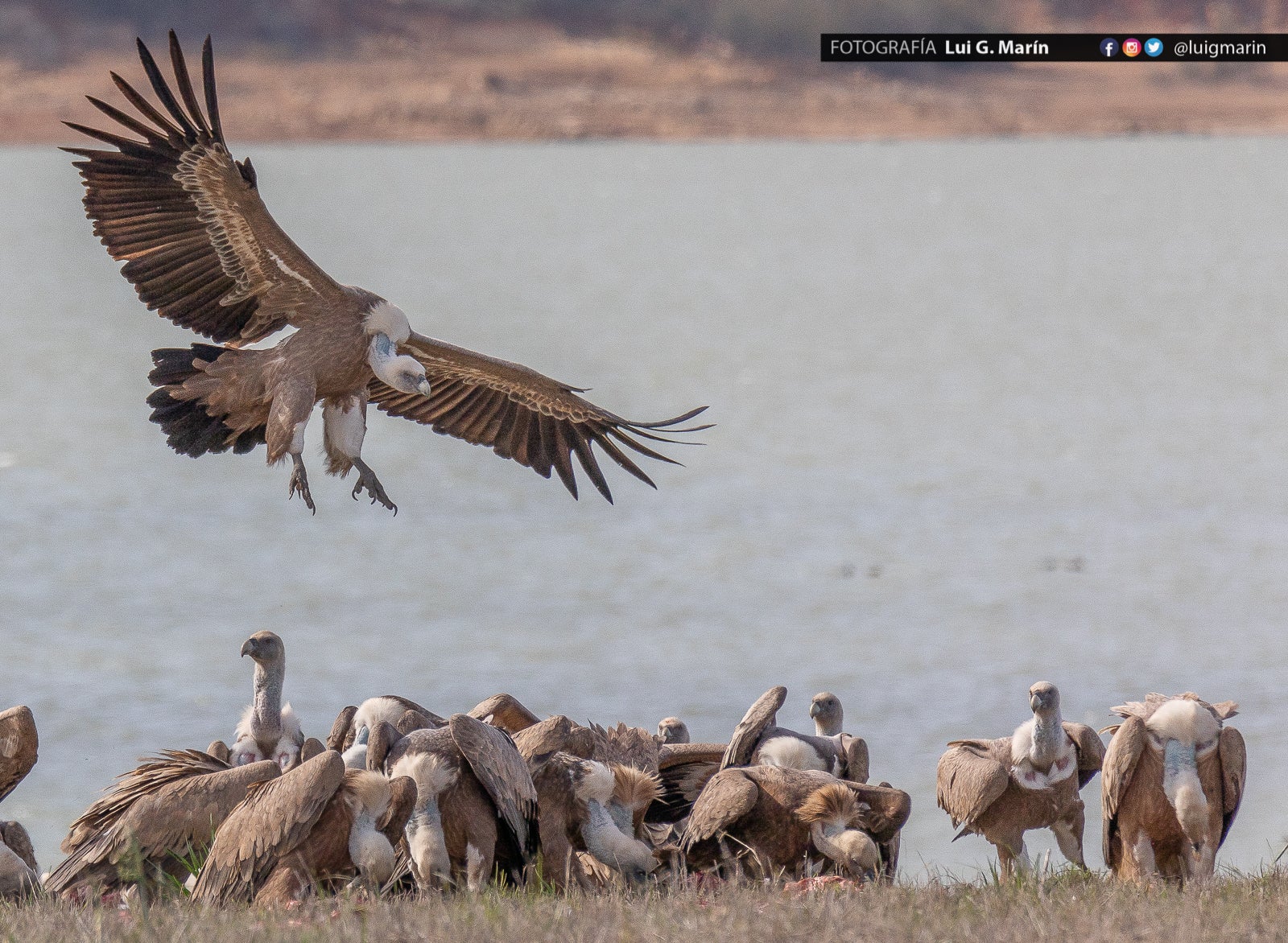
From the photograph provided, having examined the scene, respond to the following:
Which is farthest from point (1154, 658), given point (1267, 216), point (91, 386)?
point (1267, 216)

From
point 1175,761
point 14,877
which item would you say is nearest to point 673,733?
point 1175,761

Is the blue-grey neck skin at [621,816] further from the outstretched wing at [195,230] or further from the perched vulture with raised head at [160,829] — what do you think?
the outstretched wing at [195,230]

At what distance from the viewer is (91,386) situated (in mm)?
40688

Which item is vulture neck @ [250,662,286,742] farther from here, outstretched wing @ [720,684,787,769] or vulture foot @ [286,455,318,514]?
outstretched wing @ [720,684,787,769]

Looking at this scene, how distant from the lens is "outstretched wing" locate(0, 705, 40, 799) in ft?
25.5

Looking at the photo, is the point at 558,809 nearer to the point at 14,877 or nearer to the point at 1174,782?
the point at 14,877

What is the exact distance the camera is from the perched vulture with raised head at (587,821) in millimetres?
7398

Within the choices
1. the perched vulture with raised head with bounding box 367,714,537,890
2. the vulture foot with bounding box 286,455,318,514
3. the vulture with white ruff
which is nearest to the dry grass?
the perched vulture with raised head with bounding box 367,714,537,890

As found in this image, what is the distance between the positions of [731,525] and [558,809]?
18.2 m

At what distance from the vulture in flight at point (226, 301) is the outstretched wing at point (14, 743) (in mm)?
1208

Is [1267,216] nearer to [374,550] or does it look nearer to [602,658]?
[374,550]

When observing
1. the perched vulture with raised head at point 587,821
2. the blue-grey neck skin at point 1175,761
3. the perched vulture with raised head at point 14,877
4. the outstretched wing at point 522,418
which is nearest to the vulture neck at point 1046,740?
the blue-grey neck skin at point 1175,761

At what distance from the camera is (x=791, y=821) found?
7523 millimetres

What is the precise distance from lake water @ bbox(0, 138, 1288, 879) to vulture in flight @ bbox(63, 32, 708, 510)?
4.77m
